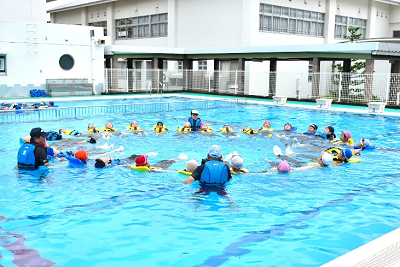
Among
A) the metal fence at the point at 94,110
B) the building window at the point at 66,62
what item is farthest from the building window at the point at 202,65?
the building window at the point at 66,62

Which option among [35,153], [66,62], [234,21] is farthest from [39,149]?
[234,21]

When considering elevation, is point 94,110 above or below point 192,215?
above

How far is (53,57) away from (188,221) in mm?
24010

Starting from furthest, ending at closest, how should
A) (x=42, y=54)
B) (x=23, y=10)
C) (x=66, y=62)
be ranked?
(x=23, y=10) < (x=66, y=62) < (x=42, y=54)

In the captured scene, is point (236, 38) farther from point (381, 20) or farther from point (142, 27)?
point (381, 20)

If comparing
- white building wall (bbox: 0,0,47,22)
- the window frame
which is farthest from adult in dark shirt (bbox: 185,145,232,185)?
white building wall (bbox: 0,0,47,22)

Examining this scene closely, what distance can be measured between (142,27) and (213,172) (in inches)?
1338

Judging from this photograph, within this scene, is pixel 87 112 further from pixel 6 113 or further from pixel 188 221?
pixel 188 221

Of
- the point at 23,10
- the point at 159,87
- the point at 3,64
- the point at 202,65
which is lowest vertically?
the point at 159,87

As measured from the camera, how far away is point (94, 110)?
21.4 meters

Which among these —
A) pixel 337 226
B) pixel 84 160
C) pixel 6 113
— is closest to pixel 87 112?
pixel 6 113

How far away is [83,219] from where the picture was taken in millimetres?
6836

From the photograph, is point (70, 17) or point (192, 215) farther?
point (70, 17)

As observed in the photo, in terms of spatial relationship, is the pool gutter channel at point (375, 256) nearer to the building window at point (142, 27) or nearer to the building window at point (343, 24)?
the building window at point (142, 27)
